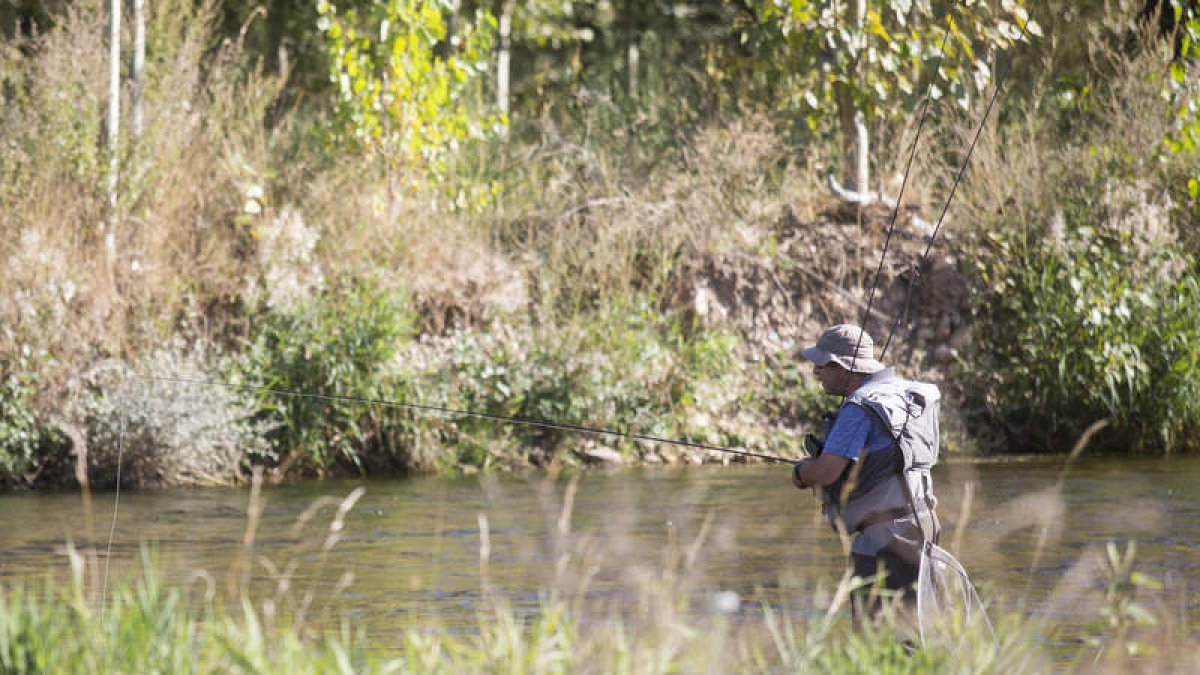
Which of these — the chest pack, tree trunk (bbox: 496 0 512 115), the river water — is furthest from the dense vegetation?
the chest pack

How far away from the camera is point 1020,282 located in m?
14.7

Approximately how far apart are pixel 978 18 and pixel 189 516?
8250 millimetres

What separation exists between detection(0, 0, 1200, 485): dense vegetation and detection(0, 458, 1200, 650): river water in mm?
603

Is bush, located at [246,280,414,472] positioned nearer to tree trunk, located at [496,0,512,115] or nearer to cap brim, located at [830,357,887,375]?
cap brim, located at [830,357,887,375]

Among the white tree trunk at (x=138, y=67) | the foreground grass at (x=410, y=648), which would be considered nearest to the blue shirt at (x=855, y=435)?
the foreground grass at (x=410, y=648)

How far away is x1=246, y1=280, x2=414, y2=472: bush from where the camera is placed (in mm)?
13258

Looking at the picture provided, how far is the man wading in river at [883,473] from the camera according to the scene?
21.3ft

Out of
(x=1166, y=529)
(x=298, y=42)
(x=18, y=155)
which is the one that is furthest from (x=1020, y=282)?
(x=298, y=42)

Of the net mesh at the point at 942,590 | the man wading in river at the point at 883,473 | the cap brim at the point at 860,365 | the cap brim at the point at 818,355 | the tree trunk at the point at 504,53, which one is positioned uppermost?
the tree trunk at the point at 504,53

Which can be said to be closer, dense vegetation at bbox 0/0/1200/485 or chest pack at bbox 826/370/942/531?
chest pack at bbox 826/370/942/531

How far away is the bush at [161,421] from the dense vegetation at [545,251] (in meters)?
0.03

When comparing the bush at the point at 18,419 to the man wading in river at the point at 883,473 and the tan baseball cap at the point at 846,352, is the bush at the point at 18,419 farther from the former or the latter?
the man wading in river at the point at 883,473


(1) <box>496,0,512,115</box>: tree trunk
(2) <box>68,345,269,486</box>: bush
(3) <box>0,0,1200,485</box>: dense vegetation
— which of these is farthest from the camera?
(1) <box>496,0,512,115</box>: tree trunk

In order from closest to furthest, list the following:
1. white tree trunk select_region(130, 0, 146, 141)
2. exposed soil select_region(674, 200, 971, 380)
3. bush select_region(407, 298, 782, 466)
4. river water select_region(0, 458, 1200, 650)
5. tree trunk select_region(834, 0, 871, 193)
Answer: river water select_region(0, 458, 1200, 650), bush select_region(407, 298, 782, 466), white tree trunk select_region(130, 0, 146, 141), exposed soil select_region(674, 200, 971, 380), tree trunk select_region(834, 0, 871, 193)
